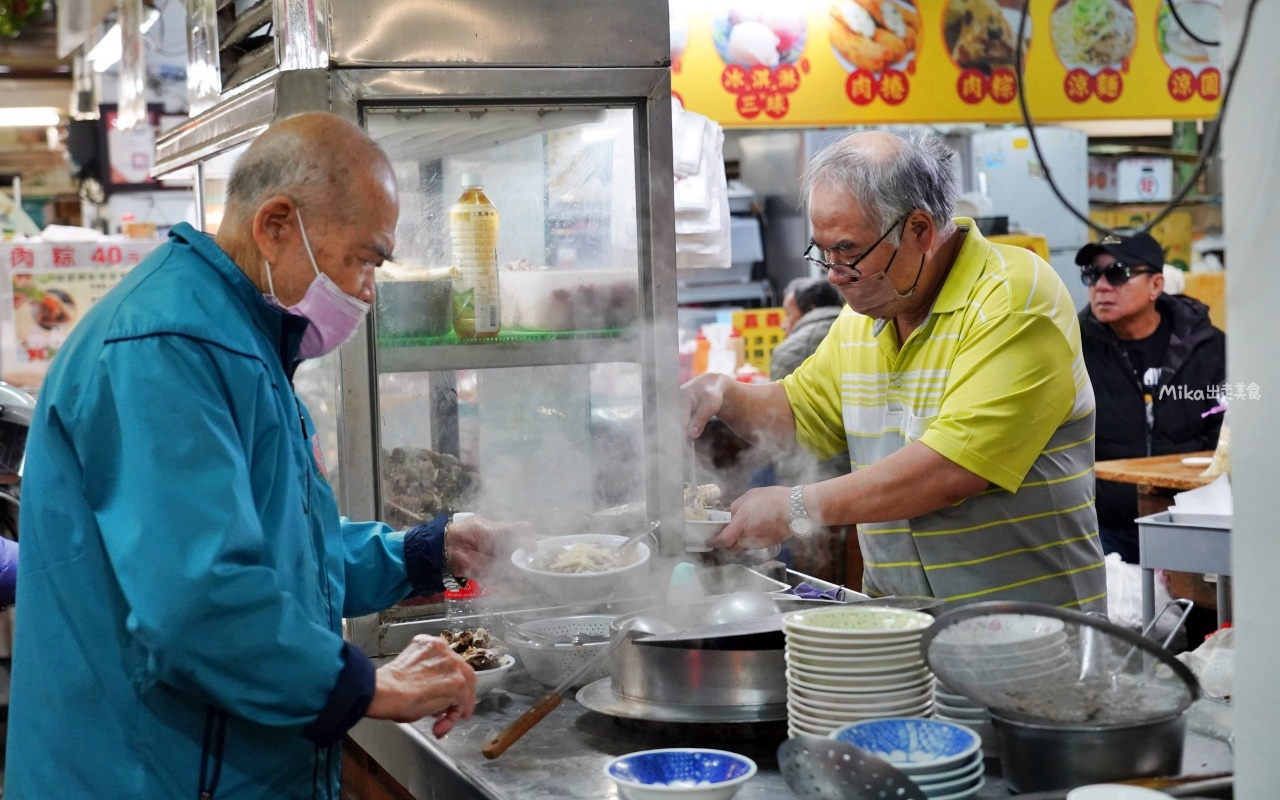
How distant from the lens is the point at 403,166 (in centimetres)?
274

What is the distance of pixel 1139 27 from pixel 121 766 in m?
6.77

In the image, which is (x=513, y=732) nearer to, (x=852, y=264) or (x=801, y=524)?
(x=801, y=524)

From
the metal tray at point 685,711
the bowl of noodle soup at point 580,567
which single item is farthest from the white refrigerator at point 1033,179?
the metal tray at point 685,711

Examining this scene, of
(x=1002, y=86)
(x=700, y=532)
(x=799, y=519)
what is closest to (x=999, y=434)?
(x=799, y=519)

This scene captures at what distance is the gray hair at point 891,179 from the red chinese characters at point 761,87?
141 inches

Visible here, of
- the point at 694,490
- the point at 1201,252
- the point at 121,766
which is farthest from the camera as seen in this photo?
the point at 1201,252

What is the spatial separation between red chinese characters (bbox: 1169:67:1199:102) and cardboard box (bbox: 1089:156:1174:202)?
190 centimetres

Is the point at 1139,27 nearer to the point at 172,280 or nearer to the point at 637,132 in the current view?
the point at 637,132

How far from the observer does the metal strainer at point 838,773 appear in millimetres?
1552

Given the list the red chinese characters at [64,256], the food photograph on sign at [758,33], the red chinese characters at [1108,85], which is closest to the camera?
the food photograph on sign at [758,33]

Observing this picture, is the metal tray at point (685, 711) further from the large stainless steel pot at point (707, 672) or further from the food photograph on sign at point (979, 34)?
the food photograph on sign at point (979, 34)

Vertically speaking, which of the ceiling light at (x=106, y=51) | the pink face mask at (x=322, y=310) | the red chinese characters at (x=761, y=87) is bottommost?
the pink face mask at (x=322, y=310)

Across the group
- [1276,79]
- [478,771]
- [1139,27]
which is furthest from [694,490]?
[1139,27]

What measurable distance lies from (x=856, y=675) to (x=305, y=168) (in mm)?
1103
